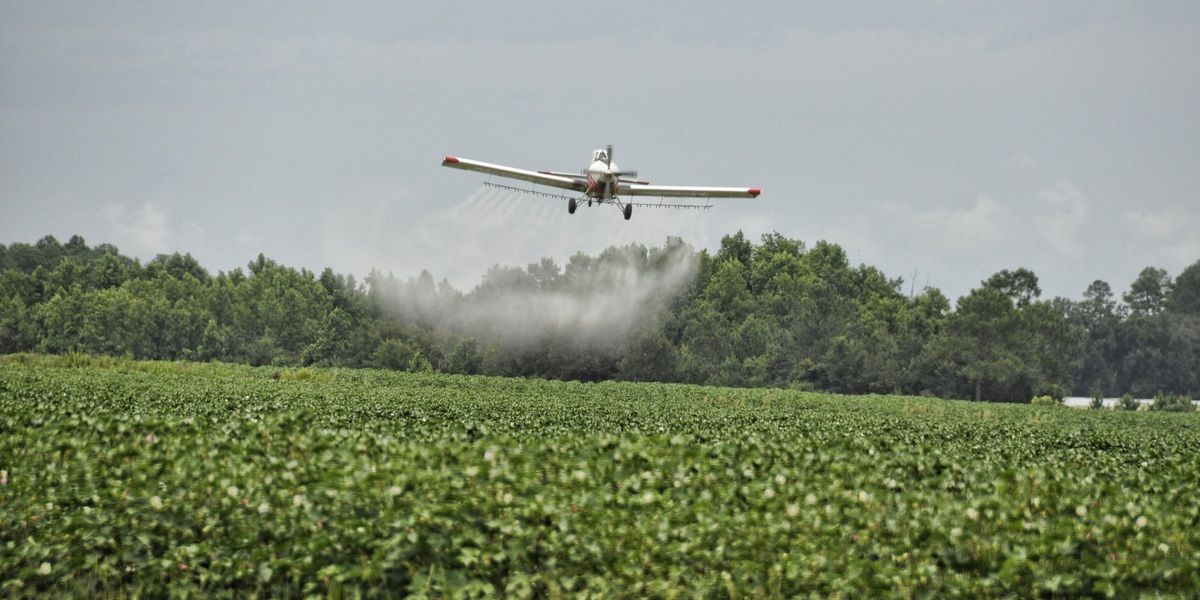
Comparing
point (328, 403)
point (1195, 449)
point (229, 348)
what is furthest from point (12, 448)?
point (229, 348)

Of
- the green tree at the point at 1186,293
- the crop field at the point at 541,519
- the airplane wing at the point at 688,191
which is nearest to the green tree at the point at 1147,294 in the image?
the green tree at the point at 1186,293

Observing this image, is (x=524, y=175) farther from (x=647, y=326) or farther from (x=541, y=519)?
(x=647, y=326)

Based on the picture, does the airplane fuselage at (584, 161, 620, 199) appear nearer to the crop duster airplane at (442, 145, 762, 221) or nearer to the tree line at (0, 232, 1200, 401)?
the crop duster airplane at (442, 145, 762, 221)

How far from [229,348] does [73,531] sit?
103857mm

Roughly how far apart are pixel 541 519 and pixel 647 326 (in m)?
84.4

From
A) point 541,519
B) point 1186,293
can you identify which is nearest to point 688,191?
point 541,519

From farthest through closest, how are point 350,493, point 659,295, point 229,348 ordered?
point 229,348
point 659,295
point 350,493

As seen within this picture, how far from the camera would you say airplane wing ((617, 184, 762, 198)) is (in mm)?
46906

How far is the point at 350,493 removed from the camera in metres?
12.2

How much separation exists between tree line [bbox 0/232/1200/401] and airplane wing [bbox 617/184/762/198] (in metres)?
42.2

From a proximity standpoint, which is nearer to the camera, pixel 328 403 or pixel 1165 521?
pixel 1165 521

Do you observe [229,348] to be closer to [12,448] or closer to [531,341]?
[531,341]

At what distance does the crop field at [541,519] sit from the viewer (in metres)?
11.5

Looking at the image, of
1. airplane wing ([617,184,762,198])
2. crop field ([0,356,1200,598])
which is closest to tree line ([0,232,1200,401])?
airplane wing ([617,184,762,198])
